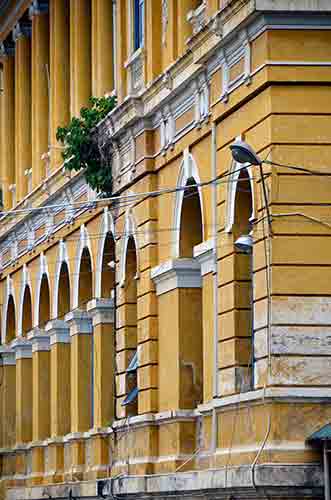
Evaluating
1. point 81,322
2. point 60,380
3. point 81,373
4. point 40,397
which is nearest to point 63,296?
point 60,380

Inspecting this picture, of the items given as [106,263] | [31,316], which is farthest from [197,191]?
[31,316]

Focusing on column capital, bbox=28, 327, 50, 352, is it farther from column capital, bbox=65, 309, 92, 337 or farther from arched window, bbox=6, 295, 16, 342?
arched window, bbox=6, 295, 16, 342

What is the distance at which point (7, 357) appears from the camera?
46.1 meters

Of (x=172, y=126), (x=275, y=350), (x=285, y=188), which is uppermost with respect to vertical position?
(x=172, y=126)

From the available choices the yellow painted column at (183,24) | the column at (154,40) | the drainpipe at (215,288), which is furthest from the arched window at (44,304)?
the drainpipe at (215,288)

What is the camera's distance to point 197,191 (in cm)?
3027

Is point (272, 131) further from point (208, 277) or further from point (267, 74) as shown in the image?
point (208, 277)

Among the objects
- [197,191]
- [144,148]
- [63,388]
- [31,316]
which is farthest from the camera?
[31,316]

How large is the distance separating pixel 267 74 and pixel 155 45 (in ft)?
22.1

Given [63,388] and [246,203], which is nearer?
[246,203]

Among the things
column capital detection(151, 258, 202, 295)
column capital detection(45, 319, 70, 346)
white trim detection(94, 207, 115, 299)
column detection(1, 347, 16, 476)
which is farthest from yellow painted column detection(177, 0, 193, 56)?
column detection(1, 347, 16, 476)

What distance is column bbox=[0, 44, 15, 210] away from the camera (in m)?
47.2

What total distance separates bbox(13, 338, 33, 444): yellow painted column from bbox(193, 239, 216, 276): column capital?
47.9 ft

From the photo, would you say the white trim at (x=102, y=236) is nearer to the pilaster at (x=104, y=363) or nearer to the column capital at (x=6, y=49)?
the pilaster at (x=104, y=363)
